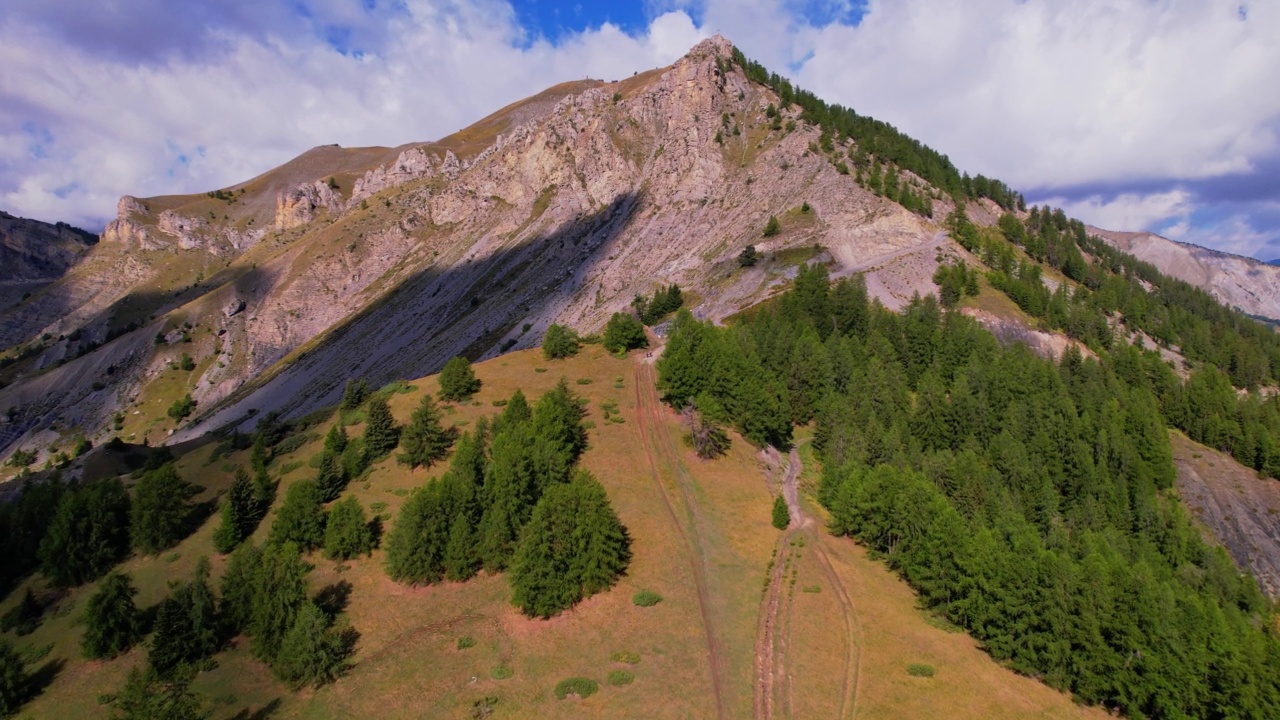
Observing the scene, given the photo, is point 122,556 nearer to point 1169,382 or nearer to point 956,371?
point 956,371

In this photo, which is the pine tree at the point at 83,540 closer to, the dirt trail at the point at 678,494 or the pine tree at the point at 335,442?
the pine tree at the point at 335,442

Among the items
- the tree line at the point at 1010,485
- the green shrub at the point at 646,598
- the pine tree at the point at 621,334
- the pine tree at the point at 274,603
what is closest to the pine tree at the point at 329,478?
the pine tree at the point at 274,603

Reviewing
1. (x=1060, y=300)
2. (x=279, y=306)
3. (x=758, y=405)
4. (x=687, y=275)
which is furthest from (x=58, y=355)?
(x=1060, y=300)

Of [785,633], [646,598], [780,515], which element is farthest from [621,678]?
[780,515]

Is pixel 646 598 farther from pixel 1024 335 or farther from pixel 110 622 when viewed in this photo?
pixel 1024 335

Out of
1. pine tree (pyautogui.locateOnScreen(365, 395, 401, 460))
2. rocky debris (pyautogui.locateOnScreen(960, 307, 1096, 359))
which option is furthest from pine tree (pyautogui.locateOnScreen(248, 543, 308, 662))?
rocky debris (pyautogui.locateOnScreen(960, 307, 1096, 359))

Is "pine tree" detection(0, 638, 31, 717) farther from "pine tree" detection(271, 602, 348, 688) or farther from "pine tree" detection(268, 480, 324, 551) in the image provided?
"pine tree" detection(271, 602, 348, 688)
